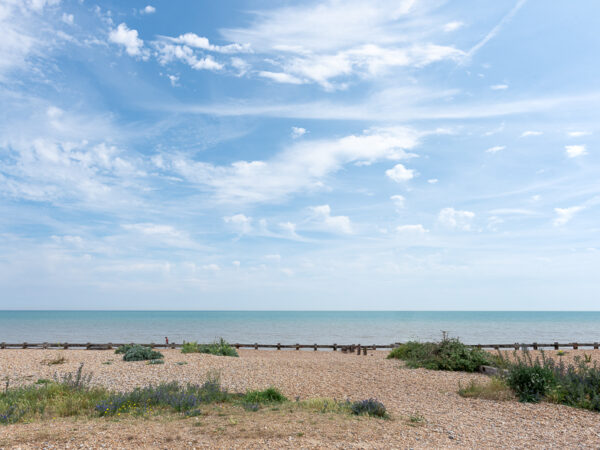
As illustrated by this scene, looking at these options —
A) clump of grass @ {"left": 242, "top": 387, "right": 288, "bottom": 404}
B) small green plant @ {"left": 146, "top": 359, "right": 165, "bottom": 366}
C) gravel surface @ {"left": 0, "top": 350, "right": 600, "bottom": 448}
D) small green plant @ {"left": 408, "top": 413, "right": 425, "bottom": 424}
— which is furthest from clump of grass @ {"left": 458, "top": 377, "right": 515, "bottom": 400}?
small green plant @ {"left": 146, "top": 359, "right": 165, "bottom": 366}

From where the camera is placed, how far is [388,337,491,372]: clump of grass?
55.9ft

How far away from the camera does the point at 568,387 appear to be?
35.8 ft

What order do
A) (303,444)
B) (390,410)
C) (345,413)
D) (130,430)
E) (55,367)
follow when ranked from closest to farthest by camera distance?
1. (303,444)
2. (130,430)
3. (345,413)
4. (390,410)
5. (55,367)

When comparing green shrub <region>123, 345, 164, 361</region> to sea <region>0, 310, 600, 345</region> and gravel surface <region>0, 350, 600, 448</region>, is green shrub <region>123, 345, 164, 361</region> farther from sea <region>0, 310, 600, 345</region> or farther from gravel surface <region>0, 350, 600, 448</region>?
sea <region>0, 310, 600, 345</region>

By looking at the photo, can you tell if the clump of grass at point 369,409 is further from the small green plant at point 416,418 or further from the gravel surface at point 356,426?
the small green plant at point 416,418

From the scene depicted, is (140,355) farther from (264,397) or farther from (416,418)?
(416,418)

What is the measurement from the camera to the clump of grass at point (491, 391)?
11.2 metres

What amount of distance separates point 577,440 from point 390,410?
3626 millimetres

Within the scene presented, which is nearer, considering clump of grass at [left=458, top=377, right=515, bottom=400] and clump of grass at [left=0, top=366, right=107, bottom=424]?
clump of grass at [left=0, top=366, right=107, bottom=424]

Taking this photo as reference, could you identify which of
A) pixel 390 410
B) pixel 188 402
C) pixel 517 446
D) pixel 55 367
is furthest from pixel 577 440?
pixel 55 367

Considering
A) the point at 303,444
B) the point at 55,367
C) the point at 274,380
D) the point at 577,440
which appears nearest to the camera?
the point at 303,444

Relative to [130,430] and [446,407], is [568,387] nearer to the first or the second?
[446,407]

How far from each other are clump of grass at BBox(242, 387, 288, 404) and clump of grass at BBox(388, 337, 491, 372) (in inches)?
376

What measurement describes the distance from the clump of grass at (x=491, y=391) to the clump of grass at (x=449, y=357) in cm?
500
